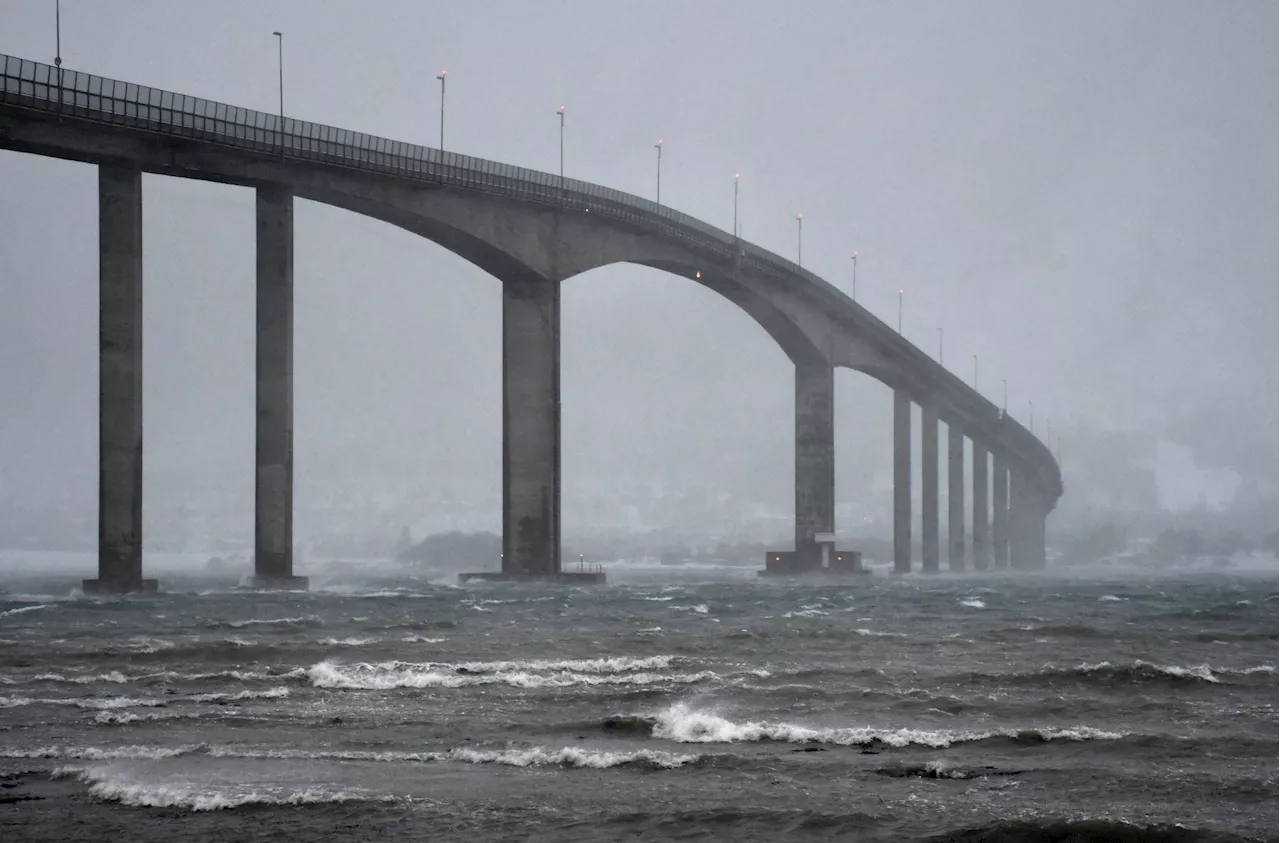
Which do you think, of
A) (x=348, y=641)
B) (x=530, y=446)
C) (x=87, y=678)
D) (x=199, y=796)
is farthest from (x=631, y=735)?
(x=530, y=446)

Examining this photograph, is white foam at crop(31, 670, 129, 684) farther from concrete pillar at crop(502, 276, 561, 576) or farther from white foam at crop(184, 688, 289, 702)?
concrete pillar at crop(502, 276, 561, 576)

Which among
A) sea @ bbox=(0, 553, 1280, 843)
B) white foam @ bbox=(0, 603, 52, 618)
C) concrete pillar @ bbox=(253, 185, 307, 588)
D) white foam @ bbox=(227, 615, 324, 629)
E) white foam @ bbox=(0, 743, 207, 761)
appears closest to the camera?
sea @ bbox=(0, 553, 1280, 843)

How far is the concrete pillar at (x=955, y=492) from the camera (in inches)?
6127

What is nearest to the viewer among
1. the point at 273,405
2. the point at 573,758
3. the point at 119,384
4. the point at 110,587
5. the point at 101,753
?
the point at 101,753

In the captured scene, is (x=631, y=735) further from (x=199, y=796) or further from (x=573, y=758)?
(x=199, y=796)

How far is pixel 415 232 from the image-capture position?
76188 millimetres

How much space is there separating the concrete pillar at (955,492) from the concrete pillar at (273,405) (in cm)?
10236

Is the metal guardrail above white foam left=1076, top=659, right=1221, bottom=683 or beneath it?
above

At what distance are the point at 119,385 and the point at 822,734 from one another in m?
45.8

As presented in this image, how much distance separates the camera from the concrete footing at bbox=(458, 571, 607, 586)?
78.8 m

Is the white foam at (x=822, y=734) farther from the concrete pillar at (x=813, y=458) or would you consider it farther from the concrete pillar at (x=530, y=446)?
the concrete pillar at (x=813, y=458)

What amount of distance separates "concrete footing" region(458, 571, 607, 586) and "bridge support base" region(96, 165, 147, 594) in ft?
78.6

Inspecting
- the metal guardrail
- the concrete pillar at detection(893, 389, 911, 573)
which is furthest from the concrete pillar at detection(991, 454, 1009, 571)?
the metal guardrail

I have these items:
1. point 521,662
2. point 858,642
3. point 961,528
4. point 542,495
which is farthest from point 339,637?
point 961,528
